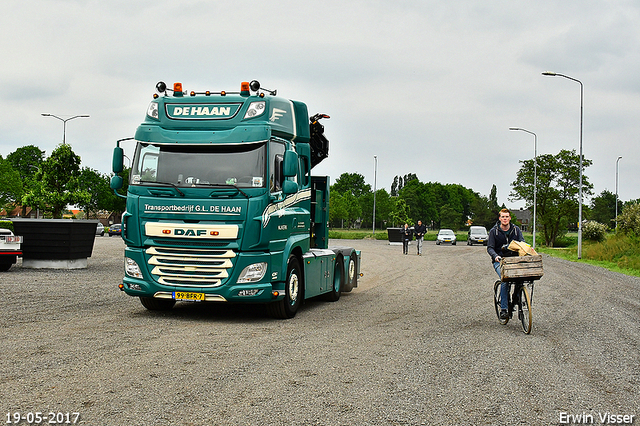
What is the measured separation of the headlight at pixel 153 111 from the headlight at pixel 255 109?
149 centimetres

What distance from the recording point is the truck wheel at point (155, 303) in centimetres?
1097

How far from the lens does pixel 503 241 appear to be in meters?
9.84

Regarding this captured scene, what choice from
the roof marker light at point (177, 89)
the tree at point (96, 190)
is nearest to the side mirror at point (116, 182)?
the roof marker light at point (177, 89)

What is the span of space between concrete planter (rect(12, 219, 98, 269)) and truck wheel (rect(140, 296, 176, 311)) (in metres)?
8.53

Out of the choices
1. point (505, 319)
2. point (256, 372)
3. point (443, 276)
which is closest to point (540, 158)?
point (443, 276)

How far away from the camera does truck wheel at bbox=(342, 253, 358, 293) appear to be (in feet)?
47.3

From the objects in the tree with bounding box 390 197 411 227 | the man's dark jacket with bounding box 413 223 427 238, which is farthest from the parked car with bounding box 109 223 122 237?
the man's dark jacket with bounding box 413 223 427 238

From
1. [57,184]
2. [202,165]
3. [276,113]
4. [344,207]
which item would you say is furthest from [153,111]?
[344,207]

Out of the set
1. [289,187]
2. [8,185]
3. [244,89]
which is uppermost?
[8,185]

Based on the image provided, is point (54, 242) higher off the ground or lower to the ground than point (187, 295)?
higher

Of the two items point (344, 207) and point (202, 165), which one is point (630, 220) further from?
point (344, 207)

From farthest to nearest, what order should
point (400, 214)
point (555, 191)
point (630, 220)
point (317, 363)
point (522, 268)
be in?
point (400, 214), point (555, 191), point (630, 220), point (522, 268), point (317, 363)

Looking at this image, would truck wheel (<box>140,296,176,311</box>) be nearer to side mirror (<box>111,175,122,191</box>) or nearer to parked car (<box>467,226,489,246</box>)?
side mirror (<box>111,175,122,191</box>)

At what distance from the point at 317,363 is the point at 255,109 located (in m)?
4.71
